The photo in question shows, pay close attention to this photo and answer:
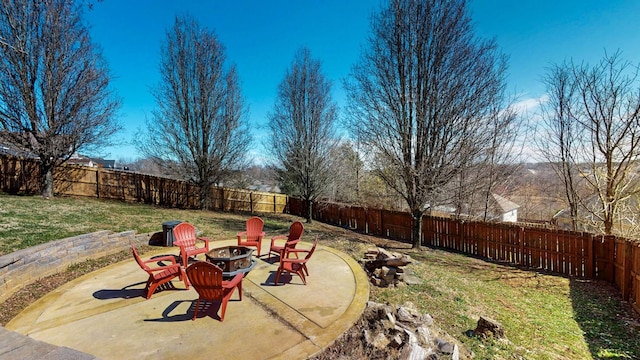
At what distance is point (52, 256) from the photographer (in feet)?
17.3

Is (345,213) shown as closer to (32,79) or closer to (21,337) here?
(21,337)

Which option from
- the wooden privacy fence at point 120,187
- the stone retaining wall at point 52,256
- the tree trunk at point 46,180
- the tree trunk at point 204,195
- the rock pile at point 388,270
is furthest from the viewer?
the tree trunk at point 204,195

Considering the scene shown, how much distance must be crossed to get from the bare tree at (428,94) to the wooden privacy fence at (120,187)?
1273cm

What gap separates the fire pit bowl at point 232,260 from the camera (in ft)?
14.7

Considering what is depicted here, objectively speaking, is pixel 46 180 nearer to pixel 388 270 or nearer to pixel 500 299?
pixel 388 270

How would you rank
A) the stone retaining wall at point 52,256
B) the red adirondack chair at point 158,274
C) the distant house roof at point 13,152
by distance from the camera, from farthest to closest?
1. the distant house roof at point 13,152
2. the stone retaining wall at point 52,256
3. the red adirondack chair at point 158,274

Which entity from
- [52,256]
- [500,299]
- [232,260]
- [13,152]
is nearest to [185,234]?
[232,260]

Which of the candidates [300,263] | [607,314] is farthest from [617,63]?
[300,263]

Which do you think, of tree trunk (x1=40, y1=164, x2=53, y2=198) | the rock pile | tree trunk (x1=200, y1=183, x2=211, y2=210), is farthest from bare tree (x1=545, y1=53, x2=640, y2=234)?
tree trunk (x1=40, y1=164, x2=53, y2=198)

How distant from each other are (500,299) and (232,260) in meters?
5.85

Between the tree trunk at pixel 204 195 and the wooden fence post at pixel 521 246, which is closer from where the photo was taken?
the wooden fence post at pixel 521 246

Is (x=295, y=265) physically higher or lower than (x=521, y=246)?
higher

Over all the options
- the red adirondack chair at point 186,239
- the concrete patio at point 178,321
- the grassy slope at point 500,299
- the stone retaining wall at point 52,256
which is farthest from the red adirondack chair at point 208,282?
the stone retaining wall at point 52,256

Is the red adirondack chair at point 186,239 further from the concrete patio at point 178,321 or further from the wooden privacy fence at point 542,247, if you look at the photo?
the wooden privacy fence at point 542,247
